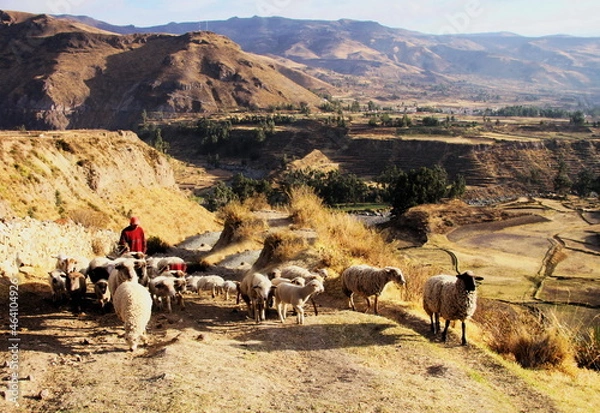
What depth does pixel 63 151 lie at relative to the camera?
34.4 metres

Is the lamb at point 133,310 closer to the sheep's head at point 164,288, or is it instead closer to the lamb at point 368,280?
the sheep's head at point 164,288

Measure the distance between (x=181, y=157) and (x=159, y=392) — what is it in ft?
346

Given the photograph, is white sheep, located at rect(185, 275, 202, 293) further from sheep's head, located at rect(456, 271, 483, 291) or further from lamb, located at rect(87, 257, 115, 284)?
sheep's head, located at rect(456, 271, 483, 291)

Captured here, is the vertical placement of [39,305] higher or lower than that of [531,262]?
higher

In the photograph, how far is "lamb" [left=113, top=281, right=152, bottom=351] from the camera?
29.6 feet

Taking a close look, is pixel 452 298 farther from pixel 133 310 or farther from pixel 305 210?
pixel 305 210

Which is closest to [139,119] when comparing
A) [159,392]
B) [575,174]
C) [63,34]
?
[63,34]

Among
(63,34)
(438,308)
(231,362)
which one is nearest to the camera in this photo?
(231,362)

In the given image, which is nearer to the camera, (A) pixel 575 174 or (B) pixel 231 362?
(B) pixel 231 362

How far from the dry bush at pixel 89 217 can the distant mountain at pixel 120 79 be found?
116m

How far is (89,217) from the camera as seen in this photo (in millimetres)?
27891

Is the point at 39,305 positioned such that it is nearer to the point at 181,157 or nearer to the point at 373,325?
the point at 373,325

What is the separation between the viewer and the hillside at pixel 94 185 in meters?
27.3

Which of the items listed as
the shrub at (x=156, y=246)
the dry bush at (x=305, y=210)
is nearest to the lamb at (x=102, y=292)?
the dry bush at (x=305, y=210)
